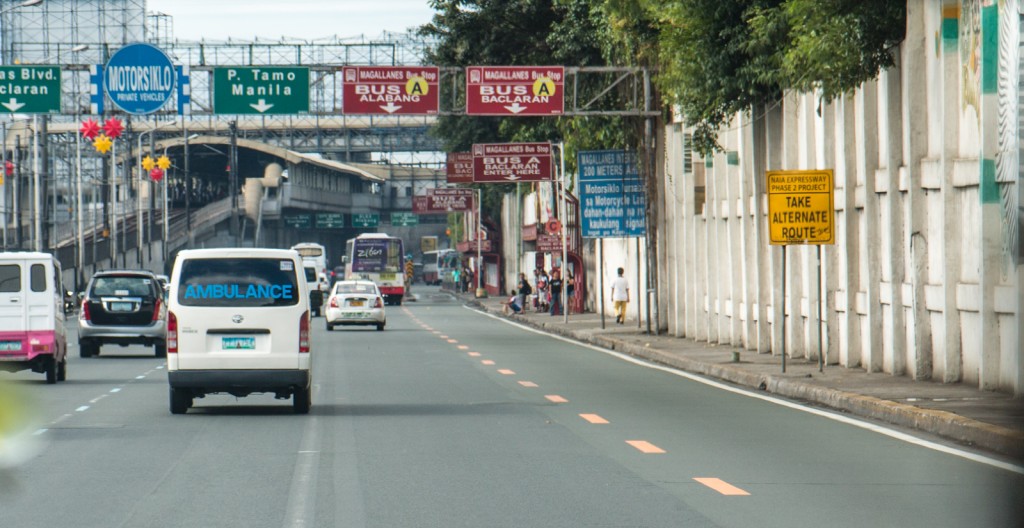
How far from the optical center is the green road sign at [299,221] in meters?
123

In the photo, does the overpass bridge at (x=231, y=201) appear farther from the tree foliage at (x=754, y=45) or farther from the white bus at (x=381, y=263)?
the tree foliage at (x=754, y=45)

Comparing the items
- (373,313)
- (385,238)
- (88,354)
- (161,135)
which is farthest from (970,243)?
(161,135)

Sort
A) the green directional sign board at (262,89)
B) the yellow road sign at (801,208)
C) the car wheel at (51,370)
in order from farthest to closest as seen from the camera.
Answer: the green directional sign board at (262,89)
the car wheel at (51,370)
the yellow road sign at (801,208)

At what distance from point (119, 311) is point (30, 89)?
10432 mm

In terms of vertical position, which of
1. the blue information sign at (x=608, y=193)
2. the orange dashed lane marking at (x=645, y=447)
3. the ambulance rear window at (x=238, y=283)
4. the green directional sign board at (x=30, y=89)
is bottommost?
the orange dashed lane marking at (x=645, y=447)

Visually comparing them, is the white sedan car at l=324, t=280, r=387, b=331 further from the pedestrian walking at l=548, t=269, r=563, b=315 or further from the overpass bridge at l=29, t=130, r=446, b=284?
the overpass bridge at l=29, t=130, r=446, b=284

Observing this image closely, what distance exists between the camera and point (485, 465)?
11.7 m

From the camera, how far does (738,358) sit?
25.8 m

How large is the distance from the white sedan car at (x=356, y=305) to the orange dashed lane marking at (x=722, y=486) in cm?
3506

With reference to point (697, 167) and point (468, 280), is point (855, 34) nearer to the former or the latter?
point (697, 167)

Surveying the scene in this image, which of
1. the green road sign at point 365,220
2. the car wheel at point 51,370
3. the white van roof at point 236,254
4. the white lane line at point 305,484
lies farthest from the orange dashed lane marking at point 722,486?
the green road sign at point 365,220

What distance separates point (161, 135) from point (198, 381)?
11335cm

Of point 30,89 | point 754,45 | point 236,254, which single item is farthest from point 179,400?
point 30,89

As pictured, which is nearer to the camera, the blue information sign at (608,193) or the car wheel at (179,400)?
the car wheel at (179,400)
